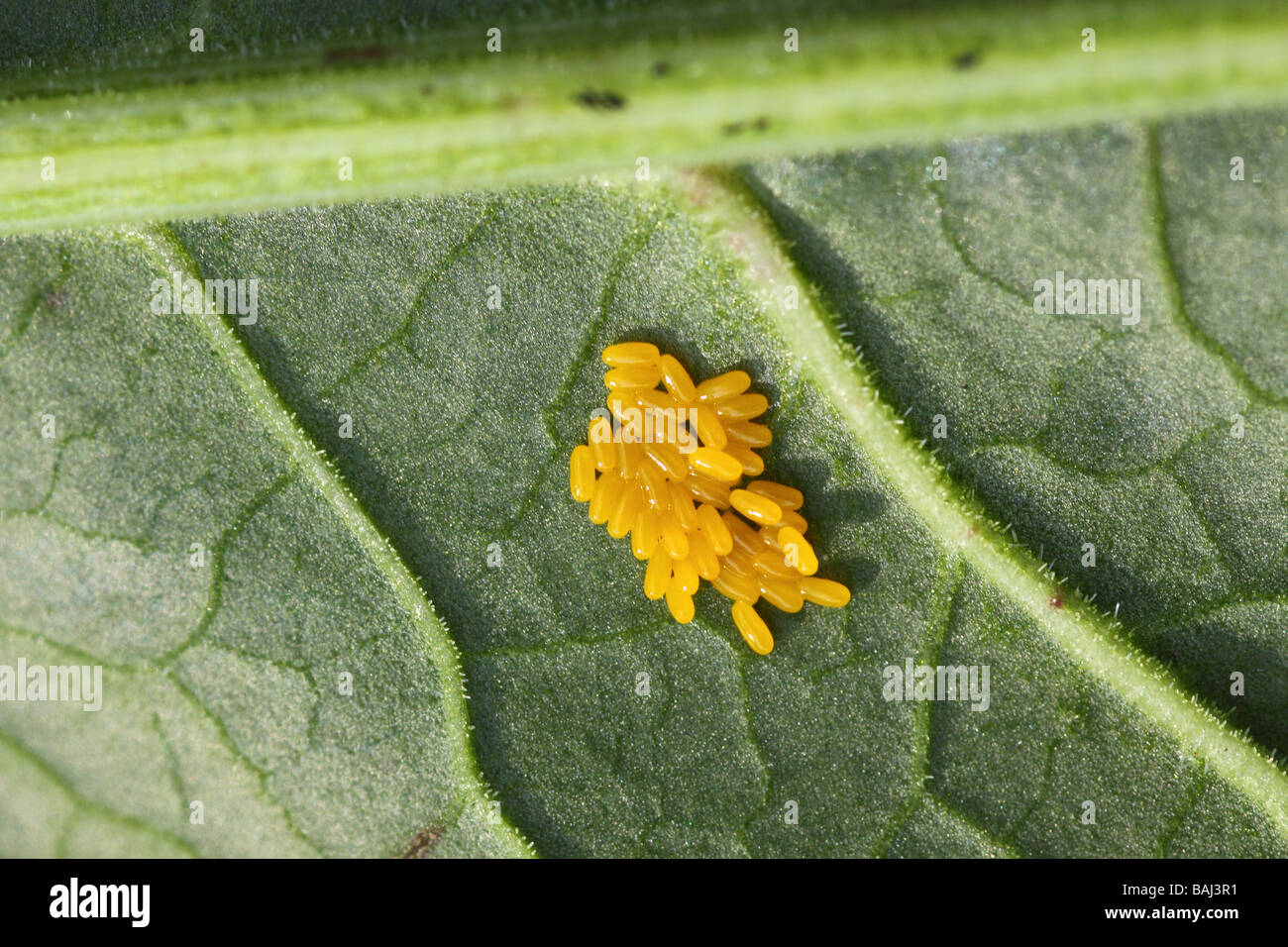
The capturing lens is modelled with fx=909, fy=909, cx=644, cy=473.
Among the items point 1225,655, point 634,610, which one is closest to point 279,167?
point 634,610

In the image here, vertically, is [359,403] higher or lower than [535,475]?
higher

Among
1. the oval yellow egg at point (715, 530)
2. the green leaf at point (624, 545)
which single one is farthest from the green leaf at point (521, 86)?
the oval yellow egg at point (715, 530)

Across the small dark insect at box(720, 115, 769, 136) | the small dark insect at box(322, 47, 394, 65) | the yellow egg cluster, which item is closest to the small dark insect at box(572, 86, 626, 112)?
the small dark insect at box(720, 115, 769, 136)

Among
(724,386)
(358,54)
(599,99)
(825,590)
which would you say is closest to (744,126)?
(599,99)

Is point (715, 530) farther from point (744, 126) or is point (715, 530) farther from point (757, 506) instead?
point (744, 126)

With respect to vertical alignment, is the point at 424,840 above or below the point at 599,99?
below

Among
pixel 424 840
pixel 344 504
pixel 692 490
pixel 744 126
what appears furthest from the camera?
pixel 424 840

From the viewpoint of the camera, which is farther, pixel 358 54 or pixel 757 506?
pixel 757 506

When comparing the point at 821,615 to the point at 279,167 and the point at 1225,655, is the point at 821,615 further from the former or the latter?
the point at 279,167
